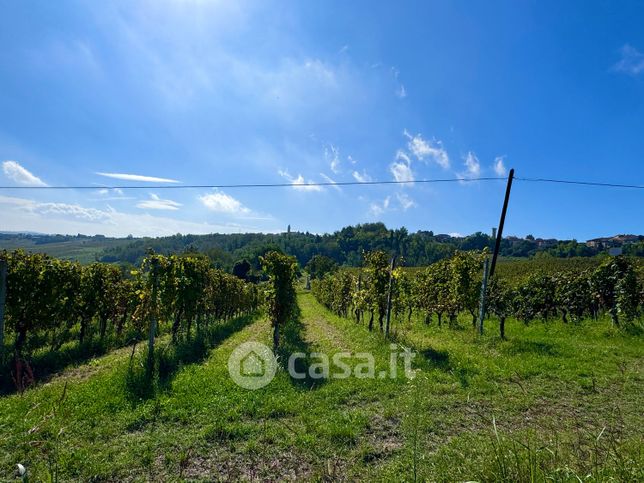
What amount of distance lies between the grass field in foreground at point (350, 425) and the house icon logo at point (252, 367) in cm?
34

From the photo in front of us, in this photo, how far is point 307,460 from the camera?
16.6ft

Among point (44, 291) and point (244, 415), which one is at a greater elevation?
point (44, 291)

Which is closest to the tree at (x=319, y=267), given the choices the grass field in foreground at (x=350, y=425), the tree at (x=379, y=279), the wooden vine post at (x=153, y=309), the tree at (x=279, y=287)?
the tree at (x=379, y=279)

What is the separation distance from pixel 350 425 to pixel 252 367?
459 cm

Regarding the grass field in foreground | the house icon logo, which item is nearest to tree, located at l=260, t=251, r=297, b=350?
the house icon logo

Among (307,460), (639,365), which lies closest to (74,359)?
(307,460)

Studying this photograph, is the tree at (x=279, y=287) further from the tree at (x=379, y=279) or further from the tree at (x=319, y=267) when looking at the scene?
the tree at (x=319, y=267)

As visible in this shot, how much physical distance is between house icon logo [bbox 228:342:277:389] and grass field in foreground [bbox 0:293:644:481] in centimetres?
34

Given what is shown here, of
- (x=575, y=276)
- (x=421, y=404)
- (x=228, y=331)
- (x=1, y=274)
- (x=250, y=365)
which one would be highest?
(x=575, y=276)

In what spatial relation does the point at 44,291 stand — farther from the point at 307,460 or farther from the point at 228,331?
the point at 307,460

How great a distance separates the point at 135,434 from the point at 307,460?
3332 millimetres

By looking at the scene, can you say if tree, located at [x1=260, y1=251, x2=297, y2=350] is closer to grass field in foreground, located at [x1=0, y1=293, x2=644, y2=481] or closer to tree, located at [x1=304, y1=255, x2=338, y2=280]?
grass field in foreground, located at [x1=0, y1=293, x2=644, y2=481]

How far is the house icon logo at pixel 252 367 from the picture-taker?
8430 millimetres

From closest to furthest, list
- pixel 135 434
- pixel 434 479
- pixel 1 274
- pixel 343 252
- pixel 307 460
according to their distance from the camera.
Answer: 1. pixel 434 479
2. pixel 307 460
3. pixel 135 434
4. pixel 1 274
5. pixel 343 252
